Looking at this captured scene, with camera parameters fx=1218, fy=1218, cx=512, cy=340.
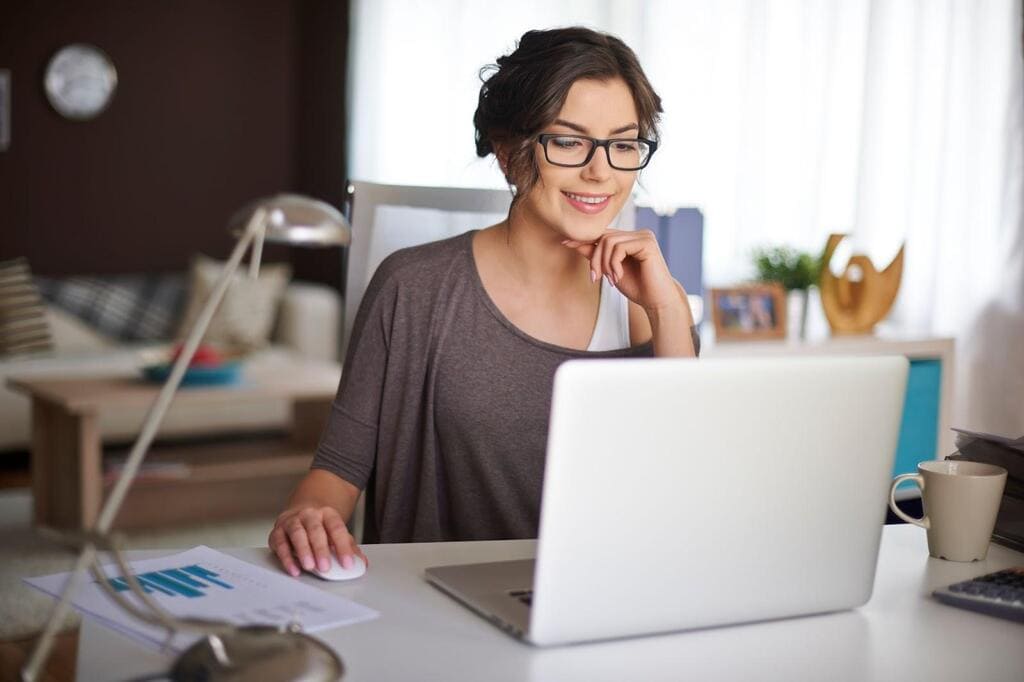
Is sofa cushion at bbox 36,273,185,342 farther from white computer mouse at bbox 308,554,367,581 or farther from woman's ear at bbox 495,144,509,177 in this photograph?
white computer mouse at bbox 308,554,367,581

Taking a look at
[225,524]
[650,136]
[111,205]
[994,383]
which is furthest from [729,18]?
[111,205]

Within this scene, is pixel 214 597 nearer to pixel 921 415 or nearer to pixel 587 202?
pixel 587 202

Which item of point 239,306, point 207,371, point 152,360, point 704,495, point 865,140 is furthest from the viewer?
point 239,306

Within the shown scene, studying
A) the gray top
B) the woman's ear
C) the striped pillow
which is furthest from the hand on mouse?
the striped pillow

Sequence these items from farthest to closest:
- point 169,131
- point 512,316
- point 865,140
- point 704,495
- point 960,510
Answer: point 169,131 < point 865,140 < point 512,316 < point 960,510 < point 704,495

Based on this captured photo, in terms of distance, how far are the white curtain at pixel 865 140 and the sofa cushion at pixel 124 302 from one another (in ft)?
5.46

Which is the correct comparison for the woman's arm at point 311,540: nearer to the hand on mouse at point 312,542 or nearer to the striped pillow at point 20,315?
the hand on mouse at point 312,542

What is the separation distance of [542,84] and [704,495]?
750mm

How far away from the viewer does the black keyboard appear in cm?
111

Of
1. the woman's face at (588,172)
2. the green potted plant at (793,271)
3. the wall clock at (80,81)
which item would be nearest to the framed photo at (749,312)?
the green potted plant at (793,271)

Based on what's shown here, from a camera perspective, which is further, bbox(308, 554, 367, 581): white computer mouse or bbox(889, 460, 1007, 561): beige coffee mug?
bbox(889, 460, 1007, 561): beige coffee mug

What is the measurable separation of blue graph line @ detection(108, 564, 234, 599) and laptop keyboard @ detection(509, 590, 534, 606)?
254 mm

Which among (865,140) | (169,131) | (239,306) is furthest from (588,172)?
(169,131)

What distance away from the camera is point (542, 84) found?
1576 mm
